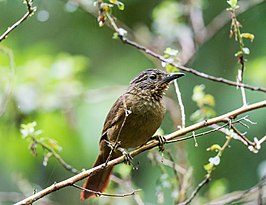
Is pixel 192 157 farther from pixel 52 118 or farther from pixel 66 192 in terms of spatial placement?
pixel 66 192

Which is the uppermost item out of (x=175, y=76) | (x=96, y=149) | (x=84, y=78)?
(x=84, y=78)

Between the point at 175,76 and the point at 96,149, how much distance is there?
1.51 m

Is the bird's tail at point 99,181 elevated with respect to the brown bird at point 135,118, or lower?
lower

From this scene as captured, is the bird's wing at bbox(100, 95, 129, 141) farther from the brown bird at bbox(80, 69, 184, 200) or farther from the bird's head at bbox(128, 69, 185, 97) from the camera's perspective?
the bird's head at bbox(128, 69, 185, 97)

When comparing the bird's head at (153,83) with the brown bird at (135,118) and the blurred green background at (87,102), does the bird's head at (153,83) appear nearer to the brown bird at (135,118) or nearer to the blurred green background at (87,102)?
the brown bird at (135,118)

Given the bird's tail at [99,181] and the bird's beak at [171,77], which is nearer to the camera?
the bird's beak at [171,77]

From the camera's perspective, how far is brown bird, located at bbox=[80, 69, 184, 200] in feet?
12.4

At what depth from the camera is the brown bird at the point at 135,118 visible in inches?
149

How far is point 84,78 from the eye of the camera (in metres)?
5.84

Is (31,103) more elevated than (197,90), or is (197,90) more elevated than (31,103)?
(31,103)

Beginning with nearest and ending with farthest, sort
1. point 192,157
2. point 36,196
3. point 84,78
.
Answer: point 36,196, point 192,157, point 84,78

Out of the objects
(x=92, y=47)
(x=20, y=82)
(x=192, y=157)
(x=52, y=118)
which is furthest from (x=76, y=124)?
(x=92, y=47)

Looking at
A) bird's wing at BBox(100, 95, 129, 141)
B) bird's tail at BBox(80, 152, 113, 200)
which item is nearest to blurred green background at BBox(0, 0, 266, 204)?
bird's tail at BBox(80, 152, 113, 200)

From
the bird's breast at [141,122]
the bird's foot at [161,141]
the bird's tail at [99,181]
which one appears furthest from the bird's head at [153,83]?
the bird's tail at [99,181]
